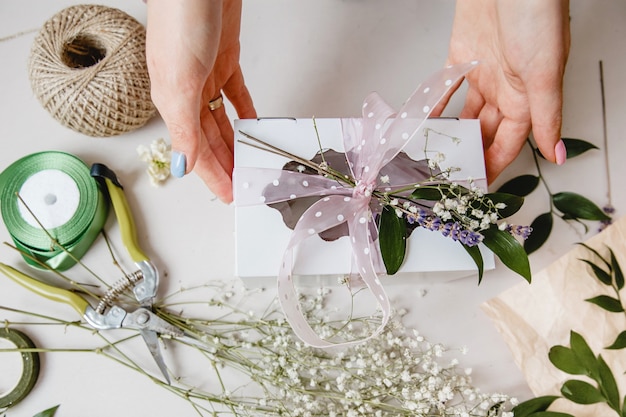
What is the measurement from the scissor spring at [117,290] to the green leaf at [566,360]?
622 mm

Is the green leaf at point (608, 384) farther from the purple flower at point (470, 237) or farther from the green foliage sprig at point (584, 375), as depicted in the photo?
the purple flower at point (470, 237)

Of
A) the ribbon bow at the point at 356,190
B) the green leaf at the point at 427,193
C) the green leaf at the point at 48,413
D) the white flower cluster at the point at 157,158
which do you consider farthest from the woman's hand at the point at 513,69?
the green leaf at the point at 48,413

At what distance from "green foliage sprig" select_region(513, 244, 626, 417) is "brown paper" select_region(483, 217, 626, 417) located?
0.02 meters

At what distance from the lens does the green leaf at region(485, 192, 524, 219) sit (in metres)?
0.72

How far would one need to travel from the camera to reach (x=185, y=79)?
734 mm

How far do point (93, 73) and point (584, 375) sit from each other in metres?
0.84

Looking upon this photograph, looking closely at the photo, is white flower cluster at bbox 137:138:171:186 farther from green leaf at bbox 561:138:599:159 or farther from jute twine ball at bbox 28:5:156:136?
green leaf at bbox 561:138:599:159

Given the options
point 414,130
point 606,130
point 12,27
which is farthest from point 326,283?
point 12,27

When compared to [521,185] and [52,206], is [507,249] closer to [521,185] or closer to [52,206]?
[521,185]

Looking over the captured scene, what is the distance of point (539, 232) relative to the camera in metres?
0.94

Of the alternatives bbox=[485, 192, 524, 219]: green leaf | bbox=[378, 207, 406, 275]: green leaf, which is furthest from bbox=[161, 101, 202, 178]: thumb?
bbox=[485, 192, 524, 219]: green leaf

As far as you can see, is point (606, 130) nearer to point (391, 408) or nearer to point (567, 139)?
point (567, 139)

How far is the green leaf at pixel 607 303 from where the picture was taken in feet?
2.87

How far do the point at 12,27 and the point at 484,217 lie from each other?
883 mm
